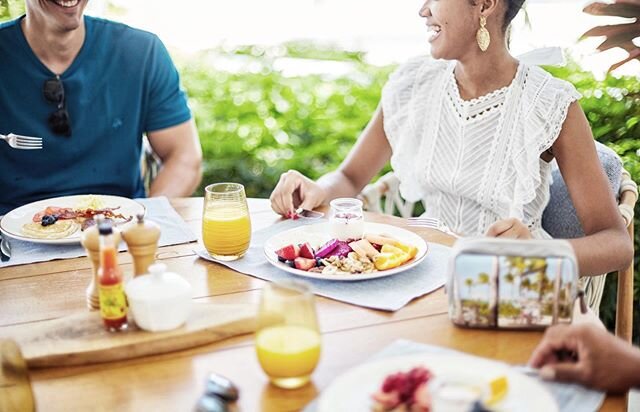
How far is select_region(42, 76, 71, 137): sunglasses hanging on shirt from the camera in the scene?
221 centimetres

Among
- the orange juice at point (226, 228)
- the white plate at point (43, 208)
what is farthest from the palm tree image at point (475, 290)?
the white plate at point (43, 208)

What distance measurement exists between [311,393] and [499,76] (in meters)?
1.18

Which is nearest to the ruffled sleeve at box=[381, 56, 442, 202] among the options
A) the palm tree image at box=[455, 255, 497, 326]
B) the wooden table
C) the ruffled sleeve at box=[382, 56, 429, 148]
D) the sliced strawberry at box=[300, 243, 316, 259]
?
the ruffled sleeve at box=[382, 56, 429, 148]

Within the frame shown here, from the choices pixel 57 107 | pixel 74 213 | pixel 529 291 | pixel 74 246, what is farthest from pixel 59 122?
pixel 529 291

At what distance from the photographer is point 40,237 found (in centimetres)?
172

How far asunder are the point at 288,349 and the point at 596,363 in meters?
0.44

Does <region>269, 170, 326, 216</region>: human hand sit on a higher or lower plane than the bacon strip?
higher

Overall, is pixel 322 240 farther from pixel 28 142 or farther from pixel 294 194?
pixel 28 142

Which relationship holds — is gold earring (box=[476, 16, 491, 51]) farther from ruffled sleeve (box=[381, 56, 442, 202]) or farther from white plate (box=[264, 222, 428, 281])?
white plate (box=[264, 222, 428, 281])

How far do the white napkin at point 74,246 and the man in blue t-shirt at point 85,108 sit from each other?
403 millimetres

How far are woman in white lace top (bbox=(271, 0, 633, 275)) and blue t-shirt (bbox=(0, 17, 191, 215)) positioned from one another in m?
0.65

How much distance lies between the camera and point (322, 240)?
1.71 metres

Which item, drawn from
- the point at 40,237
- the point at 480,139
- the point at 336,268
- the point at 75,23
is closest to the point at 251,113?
the point at 75,23

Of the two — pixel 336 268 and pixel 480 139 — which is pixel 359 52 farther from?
pixel 336 268
